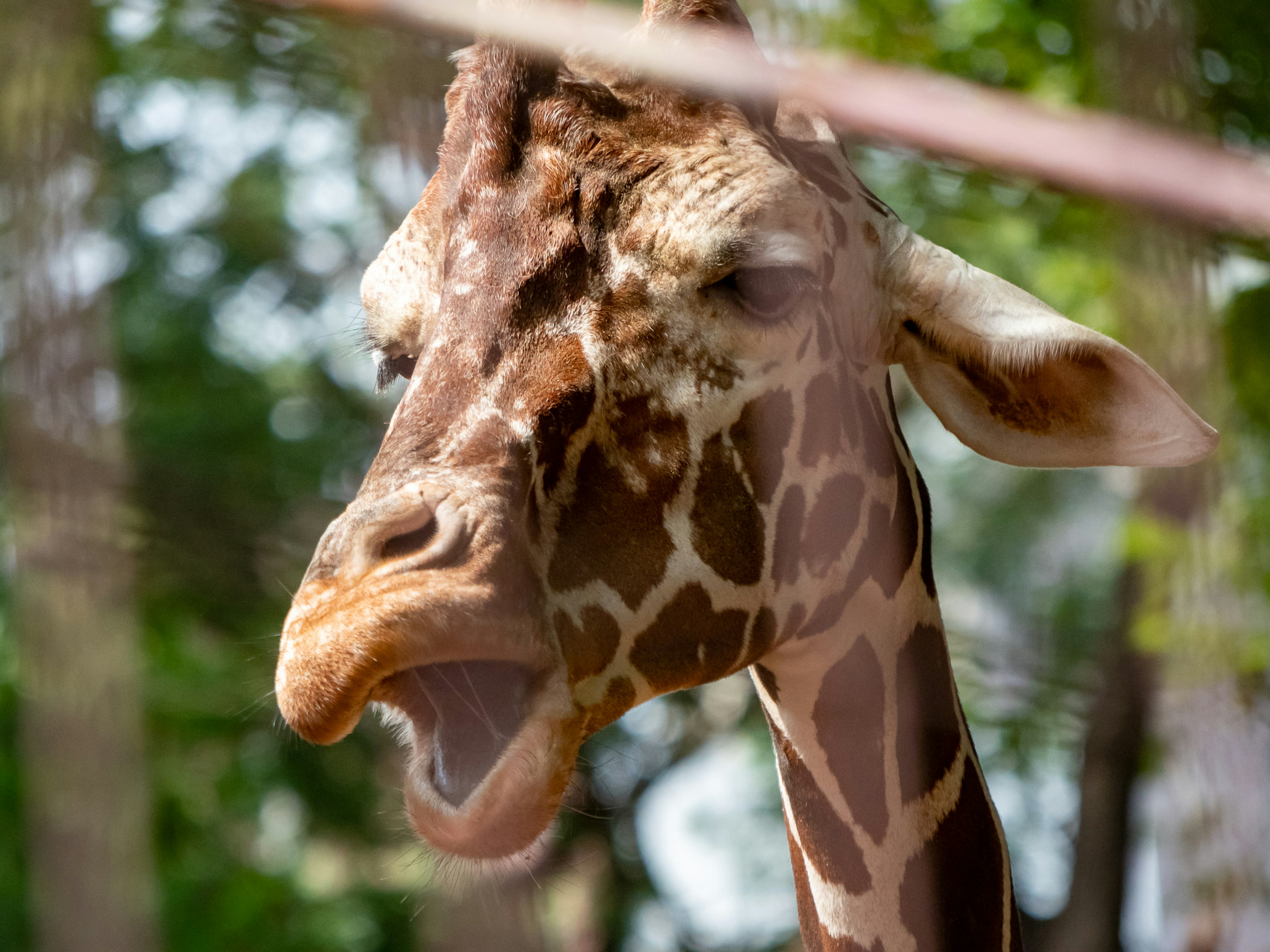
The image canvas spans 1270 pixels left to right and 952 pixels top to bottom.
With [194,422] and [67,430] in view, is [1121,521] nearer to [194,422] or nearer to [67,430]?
[67,430]

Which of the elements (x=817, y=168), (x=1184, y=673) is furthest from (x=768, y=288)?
(x=1184, y=673)

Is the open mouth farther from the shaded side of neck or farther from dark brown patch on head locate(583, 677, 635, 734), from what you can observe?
the shaded side of neck

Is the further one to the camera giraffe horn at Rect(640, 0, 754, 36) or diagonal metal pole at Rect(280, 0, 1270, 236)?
giraffe horn at Rect(640, 0, 754, 36)

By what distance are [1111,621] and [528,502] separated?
198 inches

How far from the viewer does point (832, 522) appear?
5.82ft

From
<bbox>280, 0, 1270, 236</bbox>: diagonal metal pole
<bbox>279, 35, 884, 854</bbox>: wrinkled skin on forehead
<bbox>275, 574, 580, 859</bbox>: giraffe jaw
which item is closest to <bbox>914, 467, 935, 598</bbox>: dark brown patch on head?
<bbox>279, 35, 884, 854</bbox>: wrinkled skin on forehead

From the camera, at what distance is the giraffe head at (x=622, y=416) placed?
137cm

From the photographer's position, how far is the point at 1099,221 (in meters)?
4.49

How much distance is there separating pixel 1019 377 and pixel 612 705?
0.74m

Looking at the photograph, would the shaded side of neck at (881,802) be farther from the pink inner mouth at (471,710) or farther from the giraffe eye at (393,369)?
the giraffe eye at (393,369)

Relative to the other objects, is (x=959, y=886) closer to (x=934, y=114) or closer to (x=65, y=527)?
(x=934, y=114)

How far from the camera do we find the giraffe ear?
1.67 meters

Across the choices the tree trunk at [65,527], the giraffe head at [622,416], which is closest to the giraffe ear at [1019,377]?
the giraffe head at [622,416]

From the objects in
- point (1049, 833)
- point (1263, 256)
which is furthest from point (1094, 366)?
point (1049, 833)
